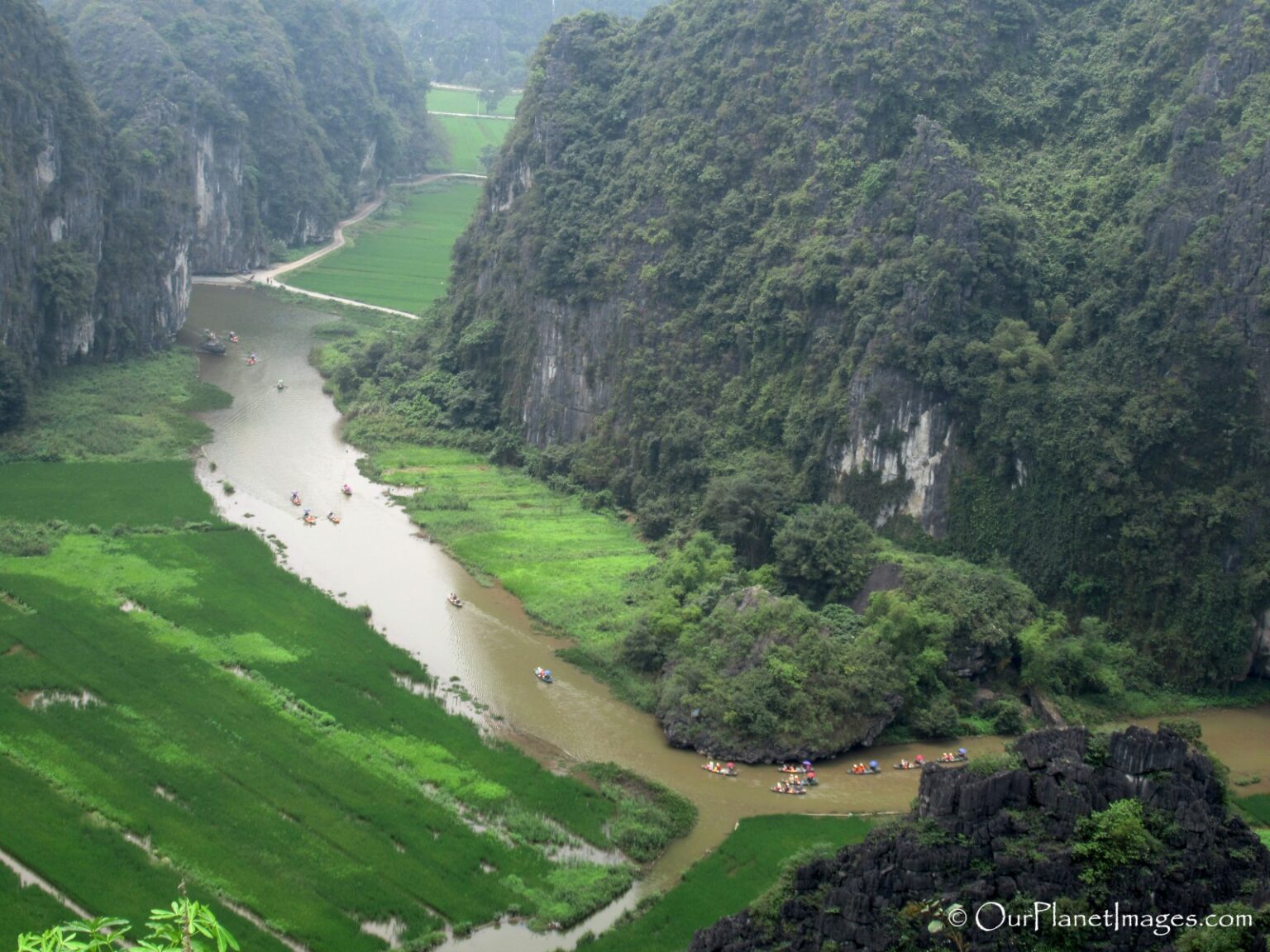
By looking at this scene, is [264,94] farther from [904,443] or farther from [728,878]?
[728,878]

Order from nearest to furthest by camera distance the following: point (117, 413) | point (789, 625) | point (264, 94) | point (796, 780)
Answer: point (796, 780) < point (789, 625) < point (117, 413) < point (264, 94)

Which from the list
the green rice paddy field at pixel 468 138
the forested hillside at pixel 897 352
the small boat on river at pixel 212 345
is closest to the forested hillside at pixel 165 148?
the small boat on river at pixel 212 345

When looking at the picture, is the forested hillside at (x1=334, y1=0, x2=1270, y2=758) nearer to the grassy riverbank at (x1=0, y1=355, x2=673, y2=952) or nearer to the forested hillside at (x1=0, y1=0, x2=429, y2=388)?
the grassy riverbank at (x1=0, y1=355, x2=673, y2=952)

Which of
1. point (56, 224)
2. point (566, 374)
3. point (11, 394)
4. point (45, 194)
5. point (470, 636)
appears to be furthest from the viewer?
point (56, 224)

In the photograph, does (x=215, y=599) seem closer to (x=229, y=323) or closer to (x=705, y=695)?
(x=705, y=695)

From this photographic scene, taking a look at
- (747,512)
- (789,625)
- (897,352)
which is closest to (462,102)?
(897,352)

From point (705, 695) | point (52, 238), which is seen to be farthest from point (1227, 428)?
point (52, 238)

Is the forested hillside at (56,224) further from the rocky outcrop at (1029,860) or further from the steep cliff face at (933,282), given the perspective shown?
the rocky outcrop at (1029,860)
